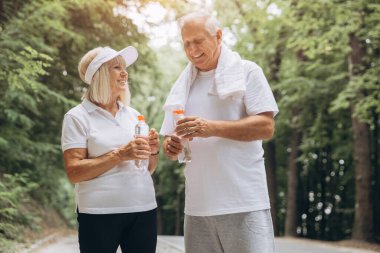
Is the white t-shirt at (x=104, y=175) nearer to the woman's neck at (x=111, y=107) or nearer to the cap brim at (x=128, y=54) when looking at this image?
the woman's neck at (x=111, y=107)

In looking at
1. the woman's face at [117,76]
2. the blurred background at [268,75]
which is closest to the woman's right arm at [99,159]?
the woman's face at [117,76]

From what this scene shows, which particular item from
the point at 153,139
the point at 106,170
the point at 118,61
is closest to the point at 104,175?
the point at 106,170

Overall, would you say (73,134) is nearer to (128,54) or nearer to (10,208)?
(128,54)

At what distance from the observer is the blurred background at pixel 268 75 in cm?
980

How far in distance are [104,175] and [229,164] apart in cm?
79

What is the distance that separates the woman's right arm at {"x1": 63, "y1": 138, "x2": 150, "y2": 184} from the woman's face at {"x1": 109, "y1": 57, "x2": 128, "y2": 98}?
0.48 m

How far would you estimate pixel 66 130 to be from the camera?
348 cm

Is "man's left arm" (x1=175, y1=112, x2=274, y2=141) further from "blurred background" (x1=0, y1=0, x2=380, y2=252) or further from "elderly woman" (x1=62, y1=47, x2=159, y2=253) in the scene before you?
"blurred background" (x1=0, y1=0, x2=380, y2=252)

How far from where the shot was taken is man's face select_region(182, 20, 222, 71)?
135 inches

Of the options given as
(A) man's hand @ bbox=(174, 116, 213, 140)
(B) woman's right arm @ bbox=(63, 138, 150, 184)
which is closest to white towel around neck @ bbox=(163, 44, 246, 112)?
(A) man's hand @ bbox=(174, 116, 213, 140)

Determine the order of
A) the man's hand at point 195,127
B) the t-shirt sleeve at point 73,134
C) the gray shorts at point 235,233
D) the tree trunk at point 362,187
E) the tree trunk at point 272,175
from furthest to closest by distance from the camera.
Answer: the tree trunk at point 272,175 → the tree trunk at point 362,187 → the t-shirt sleeve at point 73,134 → the gray shorts at point 235,233 → the man's hand at point 195,127

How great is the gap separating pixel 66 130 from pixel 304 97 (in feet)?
57.1

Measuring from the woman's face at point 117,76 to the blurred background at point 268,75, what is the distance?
148 inches

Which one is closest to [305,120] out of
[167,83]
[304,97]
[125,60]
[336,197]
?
[304,97]
